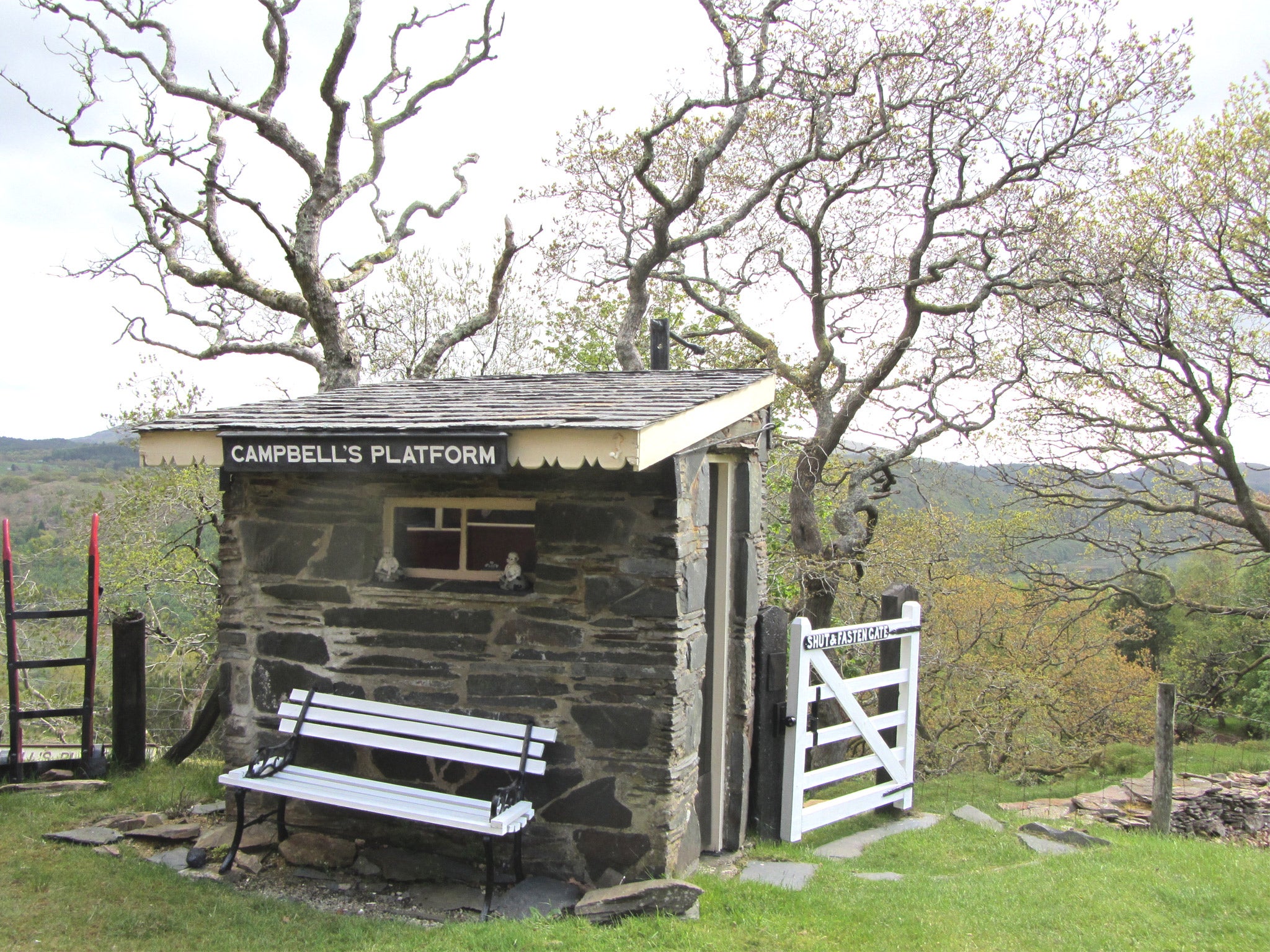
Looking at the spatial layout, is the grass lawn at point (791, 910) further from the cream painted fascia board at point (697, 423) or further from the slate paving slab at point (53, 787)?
the cream painted fascia board at point (697, 423)

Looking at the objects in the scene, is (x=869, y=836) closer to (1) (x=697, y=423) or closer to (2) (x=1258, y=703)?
(1) (x=697, y=423)

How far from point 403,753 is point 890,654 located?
3610 mm

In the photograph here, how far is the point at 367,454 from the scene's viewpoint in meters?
4.50

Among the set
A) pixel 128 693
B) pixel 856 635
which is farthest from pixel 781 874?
pixel 128 693

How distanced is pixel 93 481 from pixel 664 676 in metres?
27.9

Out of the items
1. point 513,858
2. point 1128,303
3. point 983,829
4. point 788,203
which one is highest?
point 788,203

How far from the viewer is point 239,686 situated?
5.40 meters

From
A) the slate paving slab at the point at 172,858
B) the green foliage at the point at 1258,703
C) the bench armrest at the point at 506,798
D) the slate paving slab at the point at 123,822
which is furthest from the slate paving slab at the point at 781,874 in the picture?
the green foliage at the point at 1258,703

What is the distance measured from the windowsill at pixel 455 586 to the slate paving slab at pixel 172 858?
1.86 metres

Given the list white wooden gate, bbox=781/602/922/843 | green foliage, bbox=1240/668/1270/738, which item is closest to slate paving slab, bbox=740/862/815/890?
white wooden gate, bbox=781/602/922/843

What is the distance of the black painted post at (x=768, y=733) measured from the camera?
232 inches

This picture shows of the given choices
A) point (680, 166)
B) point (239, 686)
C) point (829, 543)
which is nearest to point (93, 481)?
point (680, 166)

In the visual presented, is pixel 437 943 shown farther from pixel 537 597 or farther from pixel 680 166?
pixel 680 166

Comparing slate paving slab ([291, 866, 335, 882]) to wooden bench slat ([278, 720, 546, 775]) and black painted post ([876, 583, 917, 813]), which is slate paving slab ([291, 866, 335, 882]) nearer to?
wooden bench slat ([278, 720, 546, 775])
